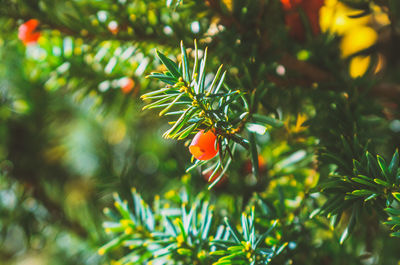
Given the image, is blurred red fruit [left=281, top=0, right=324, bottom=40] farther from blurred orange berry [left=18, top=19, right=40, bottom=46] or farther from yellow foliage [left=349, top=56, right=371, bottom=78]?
blurred orange berry [left=18, top=19, right=40, bottom=46]

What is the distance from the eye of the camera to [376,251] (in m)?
0.46

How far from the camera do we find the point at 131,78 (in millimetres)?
503

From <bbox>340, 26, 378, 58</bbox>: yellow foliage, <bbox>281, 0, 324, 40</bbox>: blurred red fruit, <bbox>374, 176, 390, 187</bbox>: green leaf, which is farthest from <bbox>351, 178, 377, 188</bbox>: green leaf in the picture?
<bbox>340, 26, 378, 58</bbox>: yellow foliage

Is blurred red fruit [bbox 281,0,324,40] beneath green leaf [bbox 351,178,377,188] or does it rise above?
above

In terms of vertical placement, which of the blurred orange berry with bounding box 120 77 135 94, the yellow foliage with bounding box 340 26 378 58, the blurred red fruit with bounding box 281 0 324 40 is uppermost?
the blurred red fruit with bounding box 281 0 324 40

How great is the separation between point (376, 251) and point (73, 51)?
510 mm

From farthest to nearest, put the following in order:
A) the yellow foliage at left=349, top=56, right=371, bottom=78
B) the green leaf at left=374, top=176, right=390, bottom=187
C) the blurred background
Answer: the yellow foliage at left=349, top=56, right=371, bottom=78 → the blurred background → the green leaf at left=374, top=176, right=390, bottom=187

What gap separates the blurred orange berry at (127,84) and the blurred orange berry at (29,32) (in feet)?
0.48

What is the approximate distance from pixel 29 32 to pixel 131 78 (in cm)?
17

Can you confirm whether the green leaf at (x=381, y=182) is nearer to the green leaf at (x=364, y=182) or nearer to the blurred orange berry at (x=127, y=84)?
the green leaf at (x=364, y=182)

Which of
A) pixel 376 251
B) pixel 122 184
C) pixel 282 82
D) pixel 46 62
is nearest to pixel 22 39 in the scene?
pixel 46 62

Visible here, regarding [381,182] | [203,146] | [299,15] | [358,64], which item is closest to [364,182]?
[381,182]

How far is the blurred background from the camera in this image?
0.43 metres

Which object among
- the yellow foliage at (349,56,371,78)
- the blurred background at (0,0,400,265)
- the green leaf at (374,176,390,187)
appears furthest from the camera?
the yellow foliage at (349,56,371,78)
